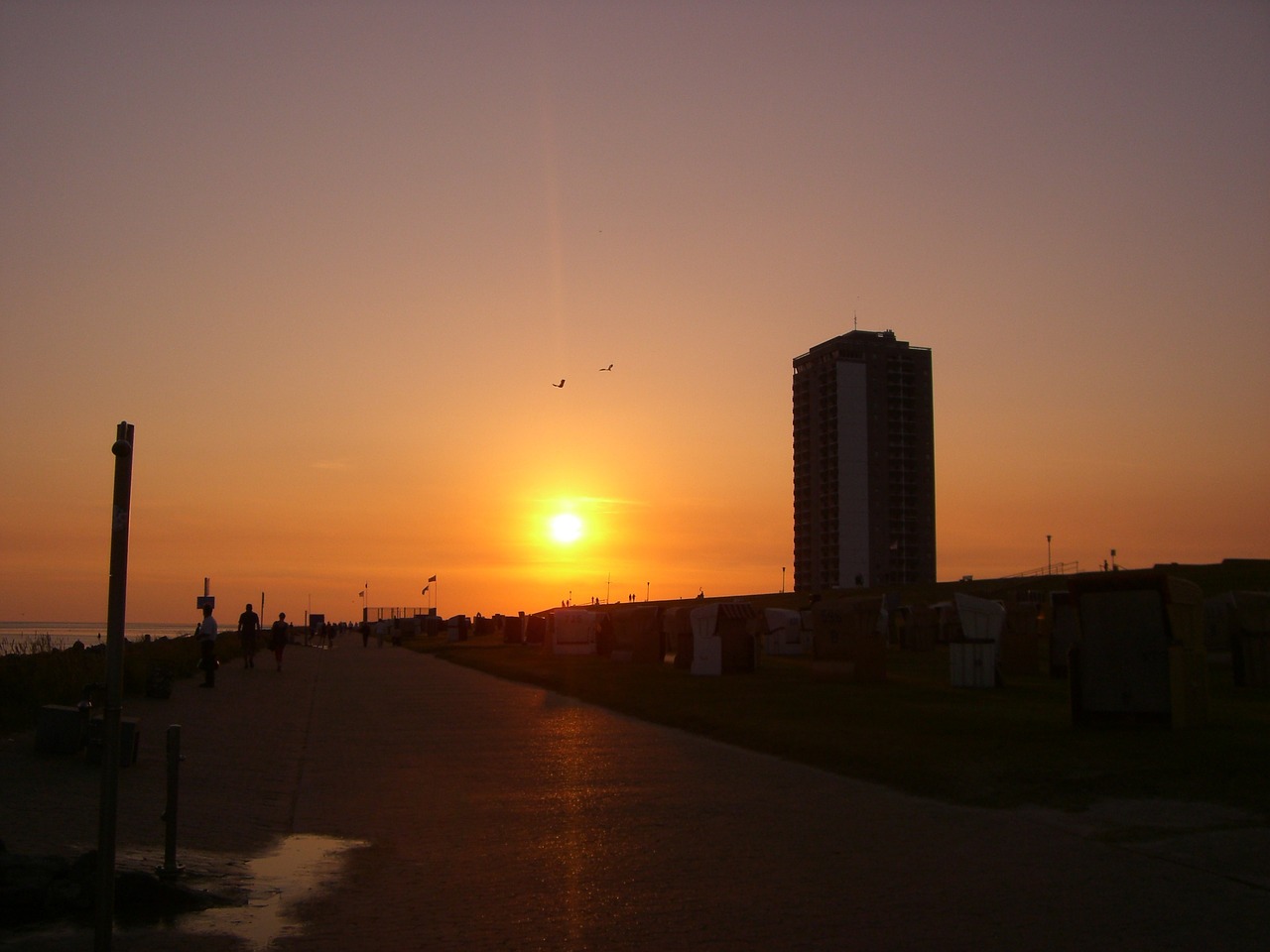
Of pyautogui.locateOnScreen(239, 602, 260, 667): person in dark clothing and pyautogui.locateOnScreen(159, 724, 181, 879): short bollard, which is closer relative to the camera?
pyautogui.locateOnScreen(159, 724, 181, 879): short bollard

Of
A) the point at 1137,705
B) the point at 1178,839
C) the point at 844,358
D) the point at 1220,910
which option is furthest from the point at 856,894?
the point at 844,358

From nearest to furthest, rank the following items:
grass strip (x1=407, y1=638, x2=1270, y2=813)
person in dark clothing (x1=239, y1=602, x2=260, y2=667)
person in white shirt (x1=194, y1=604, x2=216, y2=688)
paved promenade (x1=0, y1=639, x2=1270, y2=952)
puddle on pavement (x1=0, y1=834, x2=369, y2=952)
Result: puddle on pavement (x1=0, y1=834, x2=369, y2=952) → paved promenade (x1=0, y1=639, x2=1270, y2=952) → grass strip (x1=407, y1=638, x2=1270, y2=813) → person in white shirt (x1=194, y1=604, x2=216, y2=688) → person in dark clothing (x1=239, y1=602, x2=260, y2=667)

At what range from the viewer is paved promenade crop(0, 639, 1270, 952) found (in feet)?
21.1

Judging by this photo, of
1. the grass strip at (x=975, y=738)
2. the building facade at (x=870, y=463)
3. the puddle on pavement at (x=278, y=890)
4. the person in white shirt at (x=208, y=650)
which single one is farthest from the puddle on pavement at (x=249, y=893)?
the building facade at (x=870, y=463)

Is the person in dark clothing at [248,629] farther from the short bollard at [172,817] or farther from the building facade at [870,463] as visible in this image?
the building facade at [870,463]

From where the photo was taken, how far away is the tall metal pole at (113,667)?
208 inches

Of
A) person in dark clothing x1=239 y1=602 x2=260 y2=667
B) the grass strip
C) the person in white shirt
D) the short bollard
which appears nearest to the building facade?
person in dark clothing x1=239 y1=602 x2=260 y2=667

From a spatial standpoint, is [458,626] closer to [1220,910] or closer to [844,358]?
[1220,910]

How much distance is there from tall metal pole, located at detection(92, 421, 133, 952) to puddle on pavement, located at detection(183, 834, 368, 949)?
1.05m

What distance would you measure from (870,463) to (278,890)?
15110cm

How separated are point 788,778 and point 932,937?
6143mm

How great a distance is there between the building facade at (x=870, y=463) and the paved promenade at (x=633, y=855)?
140951 mm

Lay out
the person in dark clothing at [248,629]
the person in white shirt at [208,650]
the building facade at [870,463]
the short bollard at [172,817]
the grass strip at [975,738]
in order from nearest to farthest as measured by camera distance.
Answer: the short bollard at [172,817], the grass strip at [975,738], the person in white shirt at [208,650], the person in dark clothing at [248,629], the building facade at [870,463]

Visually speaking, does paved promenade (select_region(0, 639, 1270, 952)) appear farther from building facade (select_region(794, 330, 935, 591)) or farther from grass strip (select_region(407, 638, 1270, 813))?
building facade (select_region(794, 330, 935, 591))
